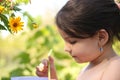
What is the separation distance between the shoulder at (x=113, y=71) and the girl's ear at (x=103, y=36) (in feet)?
0.34

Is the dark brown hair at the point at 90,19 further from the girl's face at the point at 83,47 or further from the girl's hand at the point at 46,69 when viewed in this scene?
the girl's hand at the point at 46,69

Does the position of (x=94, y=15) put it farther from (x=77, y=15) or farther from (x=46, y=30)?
(x=46, y=30)

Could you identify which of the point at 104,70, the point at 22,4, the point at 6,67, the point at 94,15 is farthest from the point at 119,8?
the point at 6,67

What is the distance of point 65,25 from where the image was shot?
2781 mm

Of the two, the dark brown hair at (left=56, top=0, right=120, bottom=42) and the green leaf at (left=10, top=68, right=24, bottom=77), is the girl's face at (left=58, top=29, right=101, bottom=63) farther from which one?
the green leaf at (left=10, top=68, right=24, bottom=77)

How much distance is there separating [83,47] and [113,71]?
19 cm

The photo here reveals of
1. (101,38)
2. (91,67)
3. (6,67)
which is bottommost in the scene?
(6,67)

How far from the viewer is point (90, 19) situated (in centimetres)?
276

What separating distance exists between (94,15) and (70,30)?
0.14 meters

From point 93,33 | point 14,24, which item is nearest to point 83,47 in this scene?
point 93,33

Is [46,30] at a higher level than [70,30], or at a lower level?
lower

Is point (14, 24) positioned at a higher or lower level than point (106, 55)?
higher

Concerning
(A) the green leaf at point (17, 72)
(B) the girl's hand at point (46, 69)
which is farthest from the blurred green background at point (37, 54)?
(B) the girl's hand at point (46, 69)

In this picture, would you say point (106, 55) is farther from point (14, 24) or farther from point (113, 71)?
point (14, 24)
